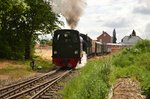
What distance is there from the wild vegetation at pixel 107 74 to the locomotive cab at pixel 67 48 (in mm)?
5096

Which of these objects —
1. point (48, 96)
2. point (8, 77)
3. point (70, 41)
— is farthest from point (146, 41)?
point (48, 96)

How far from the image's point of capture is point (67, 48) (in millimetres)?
35344

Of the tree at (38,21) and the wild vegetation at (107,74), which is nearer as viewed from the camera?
the wild vegetation at (107,74)

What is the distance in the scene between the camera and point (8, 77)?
28562 mm

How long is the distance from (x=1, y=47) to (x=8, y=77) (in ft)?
58.5

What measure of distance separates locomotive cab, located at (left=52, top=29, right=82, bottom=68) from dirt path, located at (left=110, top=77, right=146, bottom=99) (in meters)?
15.8

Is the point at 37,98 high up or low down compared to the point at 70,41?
down

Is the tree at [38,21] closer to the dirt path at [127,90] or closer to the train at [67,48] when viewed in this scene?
the train at [67,48]

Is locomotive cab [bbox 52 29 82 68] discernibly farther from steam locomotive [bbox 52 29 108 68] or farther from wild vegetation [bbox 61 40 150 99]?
wild vegetation [bbox 61 40 150 99]

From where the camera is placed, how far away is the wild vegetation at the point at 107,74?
14.1m

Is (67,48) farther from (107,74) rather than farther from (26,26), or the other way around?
(107,74)

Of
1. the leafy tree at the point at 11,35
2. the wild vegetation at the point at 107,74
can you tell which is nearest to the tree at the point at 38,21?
the leafy tree at the point at 11,35

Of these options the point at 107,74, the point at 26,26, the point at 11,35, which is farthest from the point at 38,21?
the point at 107,74

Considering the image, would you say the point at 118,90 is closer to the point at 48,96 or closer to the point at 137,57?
the point at 48,96
